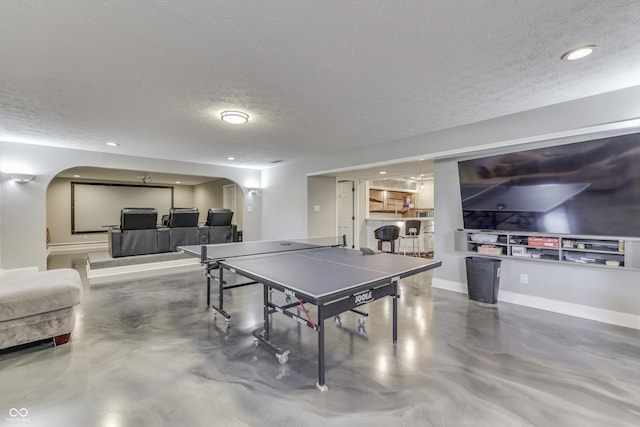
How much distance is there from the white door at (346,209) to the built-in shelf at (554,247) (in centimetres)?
389

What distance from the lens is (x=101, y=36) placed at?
6.20ft

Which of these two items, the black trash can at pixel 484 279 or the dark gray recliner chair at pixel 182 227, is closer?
the black trash can at pixel 484 279

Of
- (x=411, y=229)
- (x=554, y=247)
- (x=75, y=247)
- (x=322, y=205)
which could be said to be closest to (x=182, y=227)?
(x=322, y=205)

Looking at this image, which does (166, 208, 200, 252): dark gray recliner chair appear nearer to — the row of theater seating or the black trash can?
the row of theater seating

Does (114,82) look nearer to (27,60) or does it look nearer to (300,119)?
(27,60)

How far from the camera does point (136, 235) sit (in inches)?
232

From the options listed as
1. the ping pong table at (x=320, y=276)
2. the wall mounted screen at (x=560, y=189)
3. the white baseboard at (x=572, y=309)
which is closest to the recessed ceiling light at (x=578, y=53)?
the wall mounted screen at (x=560, y=189)

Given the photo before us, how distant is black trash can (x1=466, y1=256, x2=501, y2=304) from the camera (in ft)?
12.2

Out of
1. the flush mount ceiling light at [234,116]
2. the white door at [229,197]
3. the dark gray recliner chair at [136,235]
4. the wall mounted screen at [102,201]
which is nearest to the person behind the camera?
the flush mount ceiling light at [234,116]

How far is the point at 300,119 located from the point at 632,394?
3.91 meters

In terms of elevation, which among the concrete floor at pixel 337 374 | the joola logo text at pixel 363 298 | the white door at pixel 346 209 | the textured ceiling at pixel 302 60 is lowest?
the concrete floor at pixel 337 374

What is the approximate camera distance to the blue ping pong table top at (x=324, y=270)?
1796 mm

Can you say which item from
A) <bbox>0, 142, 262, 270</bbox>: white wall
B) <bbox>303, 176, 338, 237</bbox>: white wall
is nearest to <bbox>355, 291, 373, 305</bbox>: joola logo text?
<bbox>303, 176, 338, 237</bbox>: white wall

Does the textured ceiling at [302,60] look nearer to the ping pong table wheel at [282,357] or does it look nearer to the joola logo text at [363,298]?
the joola logo text at [363,298]
